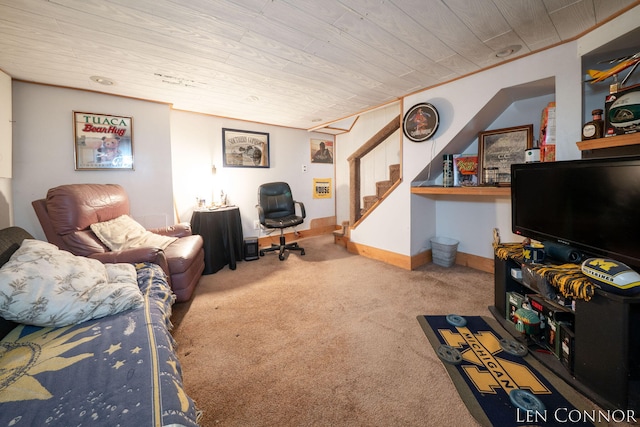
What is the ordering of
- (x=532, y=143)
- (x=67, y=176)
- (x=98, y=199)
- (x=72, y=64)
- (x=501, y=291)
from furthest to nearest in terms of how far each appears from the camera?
(x=67, y=176)
(x=532, y=143)
(x=98, y=199)
(x=72, y=64)
(x=501, y=291)

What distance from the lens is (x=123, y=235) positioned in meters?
2.15

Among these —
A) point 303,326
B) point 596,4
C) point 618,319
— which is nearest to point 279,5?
point 596,4

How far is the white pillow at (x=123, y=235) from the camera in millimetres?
2039

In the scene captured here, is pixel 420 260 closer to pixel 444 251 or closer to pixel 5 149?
pixel 444 251

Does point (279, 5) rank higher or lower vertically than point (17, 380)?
higher

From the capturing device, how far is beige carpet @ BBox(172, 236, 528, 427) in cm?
117

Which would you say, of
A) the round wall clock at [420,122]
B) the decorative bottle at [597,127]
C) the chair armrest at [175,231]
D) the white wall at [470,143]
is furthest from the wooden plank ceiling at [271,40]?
the chair armrest at [175,231]

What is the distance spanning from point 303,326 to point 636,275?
70.6 inches

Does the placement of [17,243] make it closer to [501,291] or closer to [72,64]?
[72,64]

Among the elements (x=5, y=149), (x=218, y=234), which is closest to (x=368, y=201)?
(x=218, y=234)

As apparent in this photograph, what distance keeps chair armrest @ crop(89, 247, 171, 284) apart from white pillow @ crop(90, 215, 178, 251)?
203 mm

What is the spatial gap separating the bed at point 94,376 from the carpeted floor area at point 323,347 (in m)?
0.49

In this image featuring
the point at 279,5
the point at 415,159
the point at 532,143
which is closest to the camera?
the point at 279,5

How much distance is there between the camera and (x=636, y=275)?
1056mm
